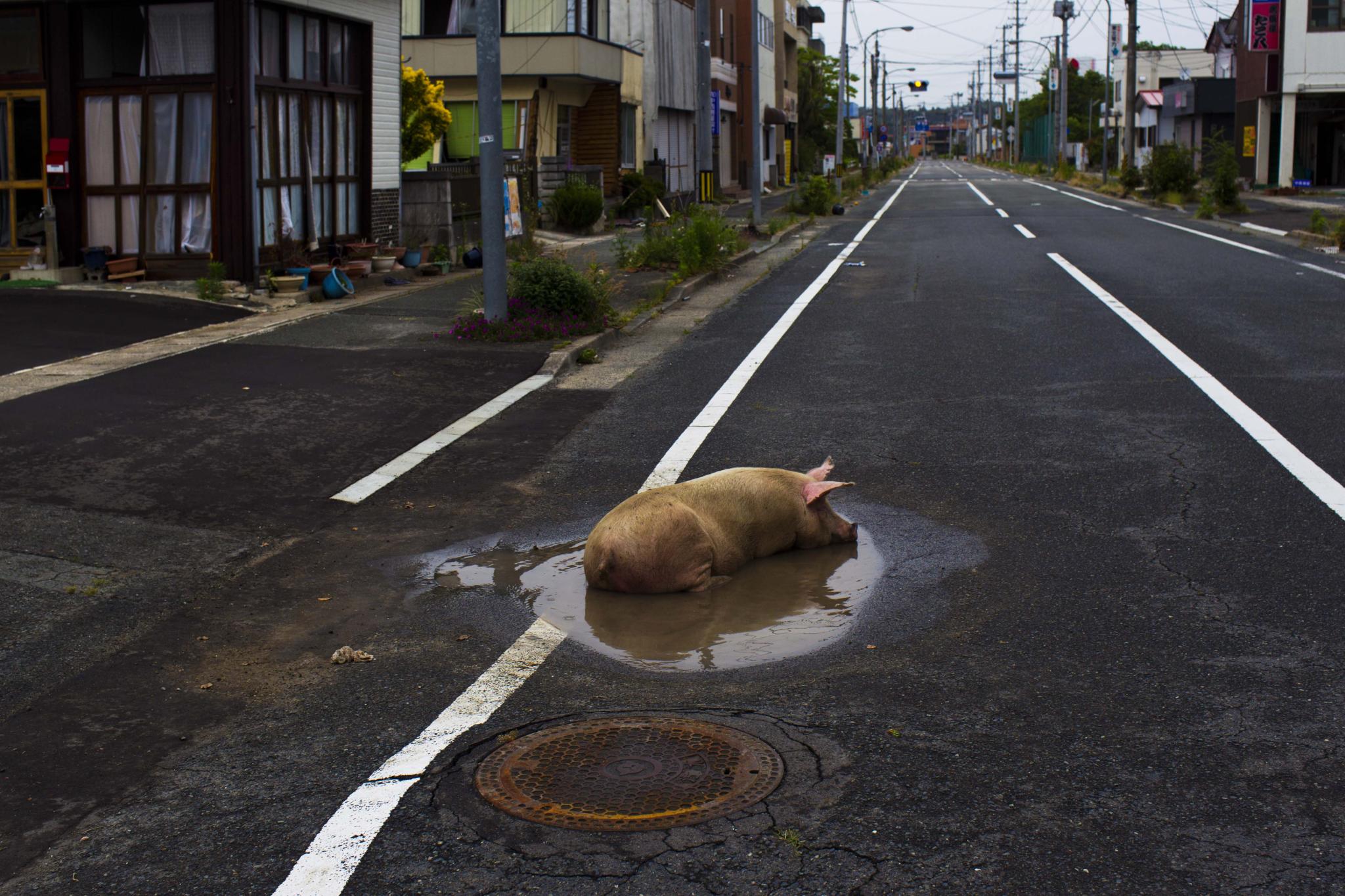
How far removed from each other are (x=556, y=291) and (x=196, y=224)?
5.91 m

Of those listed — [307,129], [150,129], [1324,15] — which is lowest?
[150,129]

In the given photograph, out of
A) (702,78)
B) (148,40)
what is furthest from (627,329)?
(702,78)

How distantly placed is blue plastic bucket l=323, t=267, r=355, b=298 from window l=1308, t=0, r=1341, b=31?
38442 mm

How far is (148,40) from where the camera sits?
1673 centimetres

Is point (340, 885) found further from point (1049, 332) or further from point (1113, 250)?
point (1113, 250)

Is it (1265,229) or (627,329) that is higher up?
(1265,229)

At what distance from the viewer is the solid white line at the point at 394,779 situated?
3631 mm

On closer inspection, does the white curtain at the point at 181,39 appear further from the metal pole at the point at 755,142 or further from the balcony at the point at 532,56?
the metal pole at the point at 755,142

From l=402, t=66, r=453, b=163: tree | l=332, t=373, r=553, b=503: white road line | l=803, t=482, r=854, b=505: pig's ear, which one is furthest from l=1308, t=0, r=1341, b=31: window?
l=803, t=482, r=854, b=505: pig's ear

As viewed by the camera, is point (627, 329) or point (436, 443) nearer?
point (436, 443)

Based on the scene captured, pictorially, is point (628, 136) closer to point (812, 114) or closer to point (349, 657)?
point (349, 657)

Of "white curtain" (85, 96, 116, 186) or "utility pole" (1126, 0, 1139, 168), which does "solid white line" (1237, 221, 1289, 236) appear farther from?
"white curtain" (85, 96, 116, 186)

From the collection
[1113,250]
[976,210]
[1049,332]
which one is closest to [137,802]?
[1049,332]

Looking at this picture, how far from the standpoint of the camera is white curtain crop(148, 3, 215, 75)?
54.3 ft
